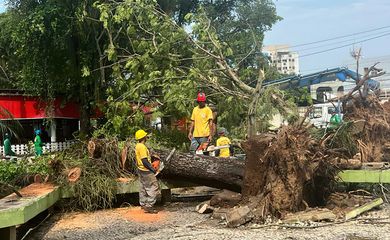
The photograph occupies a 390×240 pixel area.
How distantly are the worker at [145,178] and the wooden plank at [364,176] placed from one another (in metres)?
3.11

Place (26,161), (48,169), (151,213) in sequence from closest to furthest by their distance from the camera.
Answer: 1. (151,213)
2. (48,169)
3. (26,161)

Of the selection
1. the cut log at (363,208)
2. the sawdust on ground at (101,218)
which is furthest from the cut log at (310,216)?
the sawdust on ground at (101,218)

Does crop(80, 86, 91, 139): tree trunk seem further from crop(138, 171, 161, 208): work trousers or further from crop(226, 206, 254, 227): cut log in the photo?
crop(226, 206, 254, 227): cut log

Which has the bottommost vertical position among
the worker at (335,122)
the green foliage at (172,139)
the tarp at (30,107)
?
the green foliage at (172,139)

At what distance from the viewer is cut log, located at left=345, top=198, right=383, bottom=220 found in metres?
7.07

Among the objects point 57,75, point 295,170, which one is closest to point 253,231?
point 295,170

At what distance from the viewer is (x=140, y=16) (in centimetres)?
1161

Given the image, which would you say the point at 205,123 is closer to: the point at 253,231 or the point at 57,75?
the point at 253,231

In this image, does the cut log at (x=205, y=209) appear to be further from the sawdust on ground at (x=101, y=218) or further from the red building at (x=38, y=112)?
the red building at (x=38, y=112)

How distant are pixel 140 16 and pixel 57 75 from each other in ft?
30.8

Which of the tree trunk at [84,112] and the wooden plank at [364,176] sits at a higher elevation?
the tree trunk at [84,112]

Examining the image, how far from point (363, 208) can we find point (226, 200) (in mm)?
2174

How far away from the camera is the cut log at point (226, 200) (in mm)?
8023

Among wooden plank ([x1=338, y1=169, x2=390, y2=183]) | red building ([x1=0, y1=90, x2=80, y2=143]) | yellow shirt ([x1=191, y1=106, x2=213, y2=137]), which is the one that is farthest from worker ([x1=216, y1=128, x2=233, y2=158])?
red building ([x1=0, y1=90, x2=80, y2=143])
